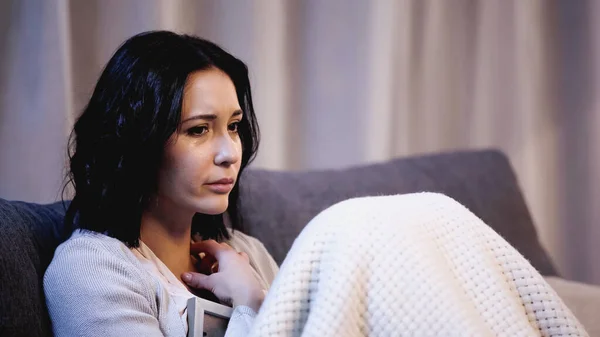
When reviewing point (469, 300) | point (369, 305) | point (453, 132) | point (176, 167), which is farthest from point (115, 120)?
point (453, 132)

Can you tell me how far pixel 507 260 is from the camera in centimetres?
116

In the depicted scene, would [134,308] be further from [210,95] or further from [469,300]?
[469,300]

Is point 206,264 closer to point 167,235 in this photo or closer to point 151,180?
point 167,235

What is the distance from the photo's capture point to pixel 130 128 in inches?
48.8

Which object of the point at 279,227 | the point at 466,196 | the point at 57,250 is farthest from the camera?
the point at 466,196

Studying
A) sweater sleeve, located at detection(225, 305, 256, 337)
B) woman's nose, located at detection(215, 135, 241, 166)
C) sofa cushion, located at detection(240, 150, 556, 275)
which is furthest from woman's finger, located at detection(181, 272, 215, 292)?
sofa cushion, located at detection(240, 150, 556, 275)

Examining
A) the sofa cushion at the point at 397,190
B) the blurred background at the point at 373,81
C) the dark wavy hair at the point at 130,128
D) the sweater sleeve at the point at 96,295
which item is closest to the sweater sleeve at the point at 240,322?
the sweater sleeve at the point at 96,295

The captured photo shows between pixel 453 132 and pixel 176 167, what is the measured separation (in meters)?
1.68

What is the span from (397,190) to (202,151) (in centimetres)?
Result: 80

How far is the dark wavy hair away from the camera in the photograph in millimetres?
1234

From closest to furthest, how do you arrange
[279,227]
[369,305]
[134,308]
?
[369,305] → [134,308] → [279,227]

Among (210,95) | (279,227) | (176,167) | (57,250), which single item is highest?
(210,95)

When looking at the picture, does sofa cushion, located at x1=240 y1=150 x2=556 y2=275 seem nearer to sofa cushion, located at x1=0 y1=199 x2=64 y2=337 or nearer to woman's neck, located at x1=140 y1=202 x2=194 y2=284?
woman's neck, located at x1=140 y1=202 x2=194 y2=284

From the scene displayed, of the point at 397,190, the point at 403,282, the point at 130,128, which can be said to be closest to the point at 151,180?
the point at 130,128
